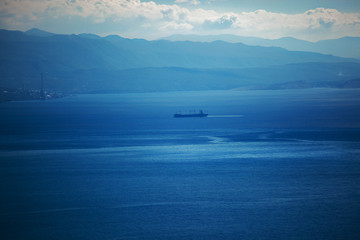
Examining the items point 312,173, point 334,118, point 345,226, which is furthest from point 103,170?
point 334,118

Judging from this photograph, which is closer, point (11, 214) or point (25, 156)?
point (11, 214)

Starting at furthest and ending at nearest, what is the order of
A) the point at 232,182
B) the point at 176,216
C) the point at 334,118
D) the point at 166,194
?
1. the point at 334,118
2. the point at 232,182
3. the point at 166,194
4. the point at 176,216

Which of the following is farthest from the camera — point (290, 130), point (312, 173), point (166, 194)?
point (290, 130)

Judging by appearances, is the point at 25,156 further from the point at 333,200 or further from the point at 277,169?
→ the point at 333,200

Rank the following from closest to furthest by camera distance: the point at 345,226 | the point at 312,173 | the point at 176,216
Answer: the point at 345,226 → the point at 176,216 → the point at 312,173

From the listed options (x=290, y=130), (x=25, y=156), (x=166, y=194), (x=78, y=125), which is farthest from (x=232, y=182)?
(x=78, y=125)

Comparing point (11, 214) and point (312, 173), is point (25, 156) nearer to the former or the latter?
point (11, 214)
